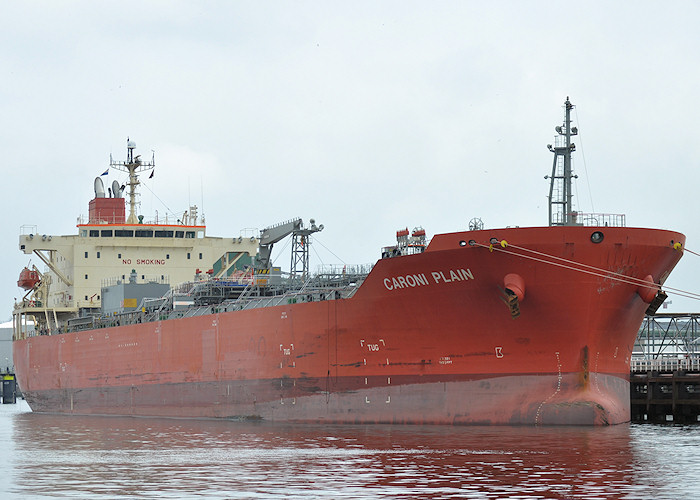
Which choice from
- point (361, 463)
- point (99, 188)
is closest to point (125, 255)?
point (99, 188)

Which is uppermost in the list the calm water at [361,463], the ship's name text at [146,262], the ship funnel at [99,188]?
the ship funnel at [99,188]

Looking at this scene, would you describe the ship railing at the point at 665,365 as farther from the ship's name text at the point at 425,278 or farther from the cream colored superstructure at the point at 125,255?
the cream colored superstructure at the point at 125,255

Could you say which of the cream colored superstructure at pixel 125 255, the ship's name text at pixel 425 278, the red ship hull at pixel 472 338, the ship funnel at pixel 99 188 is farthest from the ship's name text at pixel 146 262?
the ship's name text at pixel 425 278

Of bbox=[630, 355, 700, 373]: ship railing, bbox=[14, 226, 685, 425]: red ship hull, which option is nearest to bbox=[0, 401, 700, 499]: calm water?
bbox=[14, 226, 685, 425]: red ship hull

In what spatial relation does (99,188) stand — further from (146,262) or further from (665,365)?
(665,365)

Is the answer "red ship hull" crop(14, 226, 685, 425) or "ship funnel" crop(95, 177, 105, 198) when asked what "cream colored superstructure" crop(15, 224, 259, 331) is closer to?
"ship funnel" crop(95, 177, 105, 198)

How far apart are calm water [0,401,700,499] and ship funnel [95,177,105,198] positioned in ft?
58.3

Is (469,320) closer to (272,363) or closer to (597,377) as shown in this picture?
(597,377)

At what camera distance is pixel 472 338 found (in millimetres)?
21016

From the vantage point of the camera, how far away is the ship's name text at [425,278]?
2061 cm

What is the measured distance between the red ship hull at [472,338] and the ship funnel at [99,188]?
15.5 m

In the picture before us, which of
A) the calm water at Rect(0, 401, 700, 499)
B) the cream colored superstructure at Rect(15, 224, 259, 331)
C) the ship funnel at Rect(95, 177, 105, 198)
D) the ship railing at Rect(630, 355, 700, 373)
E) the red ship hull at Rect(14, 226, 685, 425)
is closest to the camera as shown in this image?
the calm water at Rect(0, 401, 700, 499)

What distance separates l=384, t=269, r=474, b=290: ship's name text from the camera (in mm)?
20609

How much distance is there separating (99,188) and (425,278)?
21.4 m
